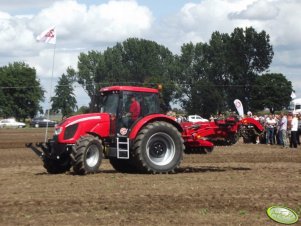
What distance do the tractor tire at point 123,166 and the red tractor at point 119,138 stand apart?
0.67 ft

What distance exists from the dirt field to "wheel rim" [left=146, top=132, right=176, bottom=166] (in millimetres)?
612

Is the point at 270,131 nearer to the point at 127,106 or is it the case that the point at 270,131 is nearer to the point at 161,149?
the point at 161,149

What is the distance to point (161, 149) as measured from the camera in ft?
49.9

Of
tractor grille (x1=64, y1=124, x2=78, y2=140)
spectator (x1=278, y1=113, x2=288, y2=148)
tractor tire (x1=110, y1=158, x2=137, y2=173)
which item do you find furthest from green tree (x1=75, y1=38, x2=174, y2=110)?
tractor grille (x1=64, y1=124, x2=78, y2=140)

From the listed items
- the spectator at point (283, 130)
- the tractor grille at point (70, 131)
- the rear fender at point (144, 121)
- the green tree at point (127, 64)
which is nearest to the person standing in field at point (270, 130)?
the spectator at point (283, 130)

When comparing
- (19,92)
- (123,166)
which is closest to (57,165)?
(123,166)

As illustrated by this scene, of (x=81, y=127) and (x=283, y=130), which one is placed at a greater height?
(x=283, y=130)

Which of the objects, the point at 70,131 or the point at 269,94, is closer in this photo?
the point at 70,131

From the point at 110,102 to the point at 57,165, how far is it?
194 centimetres

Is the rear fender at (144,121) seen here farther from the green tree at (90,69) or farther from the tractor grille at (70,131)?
the green tree at (90,69)

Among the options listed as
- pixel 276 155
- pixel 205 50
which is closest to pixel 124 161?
pixel 276 155

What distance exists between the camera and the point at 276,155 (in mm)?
22547

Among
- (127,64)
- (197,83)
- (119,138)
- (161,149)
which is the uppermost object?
(127,64)

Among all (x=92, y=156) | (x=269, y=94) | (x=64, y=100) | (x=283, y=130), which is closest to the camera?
(x=92, y=156)
